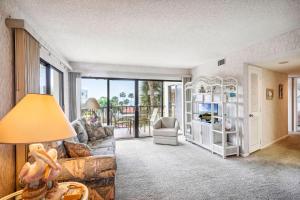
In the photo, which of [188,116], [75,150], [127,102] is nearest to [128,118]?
[127,102]

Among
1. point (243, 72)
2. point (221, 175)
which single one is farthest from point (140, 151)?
point (243, 72)

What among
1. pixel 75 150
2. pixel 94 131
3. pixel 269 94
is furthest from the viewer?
pixel 269 94

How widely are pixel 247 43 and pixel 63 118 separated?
3.67 metres

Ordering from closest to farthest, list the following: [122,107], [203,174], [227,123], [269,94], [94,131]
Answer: [203,174]
[94,131]
[227,123]
[269,94]
[122,107]

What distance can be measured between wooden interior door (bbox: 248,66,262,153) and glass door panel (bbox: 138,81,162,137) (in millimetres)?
2853

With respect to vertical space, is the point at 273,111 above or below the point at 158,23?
below

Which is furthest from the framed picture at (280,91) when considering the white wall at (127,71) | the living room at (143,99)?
the white wall at (127,71)

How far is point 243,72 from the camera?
377 cm

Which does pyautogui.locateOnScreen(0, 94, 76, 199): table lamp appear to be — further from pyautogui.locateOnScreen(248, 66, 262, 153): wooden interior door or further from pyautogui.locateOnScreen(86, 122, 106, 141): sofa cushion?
pyautogui.locateOnScreen(248, 66, 262, 153): wooden interior door

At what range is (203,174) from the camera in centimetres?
291

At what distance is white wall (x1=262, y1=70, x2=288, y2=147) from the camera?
15.0ft

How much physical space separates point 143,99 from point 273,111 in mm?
3926

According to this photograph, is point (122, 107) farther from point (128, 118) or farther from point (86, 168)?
point (86, 168)

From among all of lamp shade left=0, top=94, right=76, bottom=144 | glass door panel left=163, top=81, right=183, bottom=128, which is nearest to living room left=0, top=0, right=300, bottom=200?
lamp shade left=0, top=94, right=76, bottom=144
